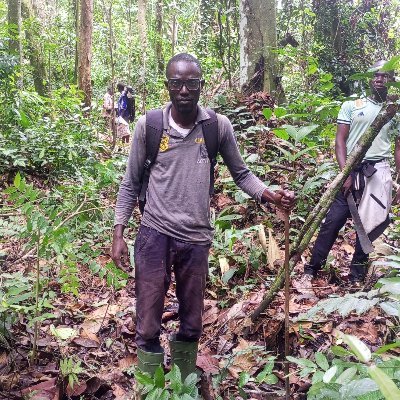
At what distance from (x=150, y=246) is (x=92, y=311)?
1685 mm

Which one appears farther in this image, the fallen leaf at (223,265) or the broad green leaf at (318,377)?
the fallen leaf at (223,265)

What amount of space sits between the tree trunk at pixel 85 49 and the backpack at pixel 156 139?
1019cm

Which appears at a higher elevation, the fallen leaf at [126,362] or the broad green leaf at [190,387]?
the broad green leaf at [190,387]

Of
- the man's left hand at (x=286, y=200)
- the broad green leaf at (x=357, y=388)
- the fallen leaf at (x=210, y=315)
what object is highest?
the man's left hand at (x=286, y=200)

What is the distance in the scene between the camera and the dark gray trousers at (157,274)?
300 cm

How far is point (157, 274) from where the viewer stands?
9.83 ft

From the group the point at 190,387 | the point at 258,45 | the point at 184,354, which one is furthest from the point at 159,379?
the point at 258,45

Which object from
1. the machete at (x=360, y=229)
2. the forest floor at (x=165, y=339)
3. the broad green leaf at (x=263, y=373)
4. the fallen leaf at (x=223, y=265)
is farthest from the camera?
the fallen leaf at (x=223, y=265)

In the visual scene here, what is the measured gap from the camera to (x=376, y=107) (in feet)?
14.8

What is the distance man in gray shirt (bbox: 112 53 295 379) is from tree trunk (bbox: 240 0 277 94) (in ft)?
17.4

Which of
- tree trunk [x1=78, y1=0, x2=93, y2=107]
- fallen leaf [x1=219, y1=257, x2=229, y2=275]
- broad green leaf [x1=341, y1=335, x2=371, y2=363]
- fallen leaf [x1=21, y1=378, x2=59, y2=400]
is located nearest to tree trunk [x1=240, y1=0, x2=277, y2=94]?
fallen leaf [x1=219, y1=257, x2=229, y2=275]

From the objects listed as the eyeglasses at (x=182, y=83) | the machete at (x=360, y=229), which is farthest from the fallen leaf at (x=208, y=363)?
the eyeglasses at (x=182, y=83)

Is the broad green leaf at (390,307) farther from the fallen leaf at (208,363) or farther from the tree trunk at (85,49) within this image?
the tree trunk at (85,49)

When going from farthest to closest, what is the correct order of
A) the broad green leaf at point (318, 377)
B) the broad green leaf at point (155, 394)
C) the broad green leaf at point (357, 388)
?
the broad green leaf at point (155, 394), the broad green leaf at point (318, 377), the broad green leaf at point (357, 388)
